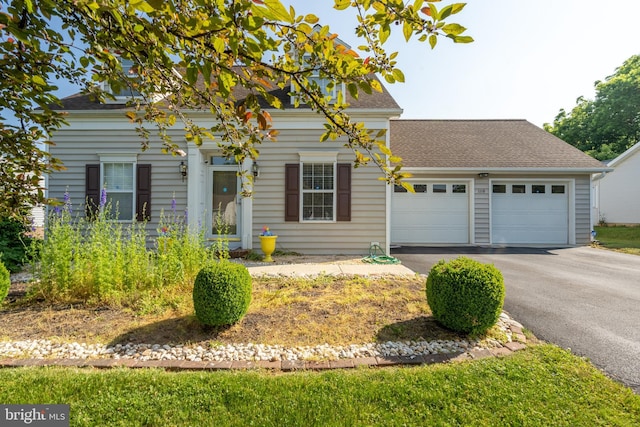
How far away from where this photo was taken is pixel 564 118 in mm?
25109

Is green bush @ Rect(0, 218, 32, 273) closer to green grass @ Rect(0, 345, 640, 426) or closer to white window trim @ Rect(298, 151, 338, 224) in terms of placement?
green grass @ Rect(0, 345, 640, 426)

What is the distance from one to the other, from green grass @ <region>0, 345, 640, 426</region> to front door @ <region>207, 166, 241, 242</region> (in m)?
5.43

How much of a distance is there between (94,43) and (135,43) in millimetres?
347

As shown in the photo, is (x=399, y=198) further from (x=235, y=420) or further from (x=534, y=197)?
(x=235, y=420)

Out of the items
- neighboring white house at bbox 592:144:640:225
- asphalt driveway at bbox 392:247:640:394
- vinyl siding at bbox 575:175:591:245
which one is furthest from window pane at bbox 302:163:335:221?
neighboring white house at bbox 592:144:640:225

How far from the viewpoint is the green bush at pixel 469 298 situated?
2.85m

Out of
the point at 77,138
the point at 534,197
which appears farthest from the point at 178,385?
the point at 534,197

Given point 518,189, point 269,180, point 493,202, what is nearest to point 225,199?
point 269,180

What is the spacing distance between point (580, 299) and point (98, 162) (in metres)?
10.2

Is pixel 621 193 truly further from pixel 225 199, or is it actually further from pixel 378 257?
pixel 225 199

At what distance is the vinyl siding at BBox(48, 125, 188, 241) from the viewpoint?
7.30m

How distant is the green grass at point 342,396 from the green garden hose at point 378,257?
13.7 feet

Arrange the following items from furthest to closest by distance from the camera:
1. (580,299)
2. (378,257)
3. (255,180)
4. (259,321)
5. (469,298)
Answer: (255,180)
(378,257)
(580,299)
(259,321)
(469,298)

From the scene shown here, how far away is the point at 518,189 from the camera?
970 centimetres
